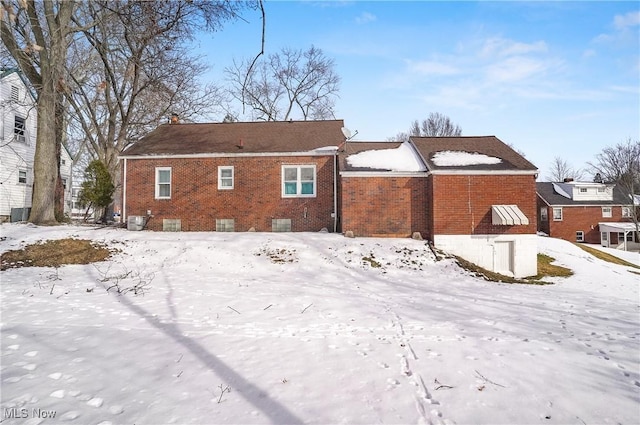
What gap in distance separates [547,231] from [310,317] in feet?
128

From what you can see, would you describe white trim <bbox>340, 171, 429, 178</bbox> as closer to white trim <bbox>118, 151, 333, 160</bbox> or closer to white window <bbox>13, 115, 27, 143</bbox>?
white trim <bbox>118, 151, 333, 160</bbox>

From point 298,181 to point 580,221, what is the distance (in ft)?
114

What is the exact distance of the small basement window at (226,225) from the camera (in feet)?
55.3

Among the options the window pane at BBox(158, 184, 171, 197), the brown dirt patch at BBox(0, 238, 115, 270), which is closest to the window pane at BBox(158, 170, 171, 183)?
the window pane at BBox(158, 184, 171, 197)

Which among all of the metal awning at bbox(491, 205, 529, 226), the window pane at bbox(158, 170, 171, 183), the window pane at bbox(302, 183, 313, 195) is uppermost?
the window pane at bbox(158, 170, 171, 183)

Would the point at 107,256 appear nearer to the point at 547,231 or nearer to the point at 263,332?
the point at 263,332

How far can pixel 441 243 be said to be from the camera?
46.6 ft

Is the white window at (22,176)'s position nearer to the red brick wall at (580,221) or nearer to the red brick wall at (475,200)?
the red brick wall at (475,200)

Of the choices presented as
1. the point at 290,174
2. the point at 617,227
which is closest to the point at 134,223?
the point at 290,174

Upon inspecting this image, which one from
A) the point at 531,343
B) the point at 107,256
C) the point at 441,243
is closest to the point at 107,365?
the point at 531,343

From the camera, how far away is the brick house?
54.3 ft

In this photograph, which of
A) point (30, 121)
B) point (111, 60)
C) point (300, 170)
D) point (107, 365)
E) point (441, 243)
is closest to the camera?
point (107, 365)

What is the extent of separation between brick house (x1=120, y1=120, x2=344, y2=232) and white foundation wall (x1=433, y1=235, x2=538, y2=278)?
17.8 ft

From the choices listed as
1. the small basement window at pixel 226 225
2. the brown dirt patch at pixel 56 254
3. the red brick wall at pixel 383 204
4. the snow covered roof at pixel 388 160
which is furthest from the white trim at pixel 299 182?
the brown dirt patch at pixel 56 254
